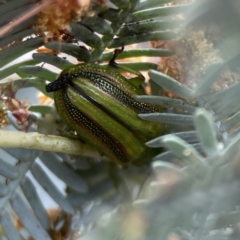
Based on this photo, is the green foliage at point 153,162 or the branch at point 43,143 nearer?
the green foliage at point 153,162

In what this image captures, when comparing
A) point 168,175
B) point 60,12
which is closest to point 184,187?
point 168,175

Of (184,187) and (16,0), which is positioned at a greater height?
(16,0)

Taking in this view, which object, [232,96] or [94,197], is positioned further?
[94,197]

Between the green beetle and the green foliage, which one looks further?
the green beetle

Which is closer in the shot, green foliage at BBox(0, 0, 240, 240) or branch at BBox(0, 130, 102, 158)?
green foliage at BBox(0, 0, 240, 240)

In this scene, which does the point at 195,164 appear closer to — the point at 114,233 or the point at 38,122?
the point at 114,233
